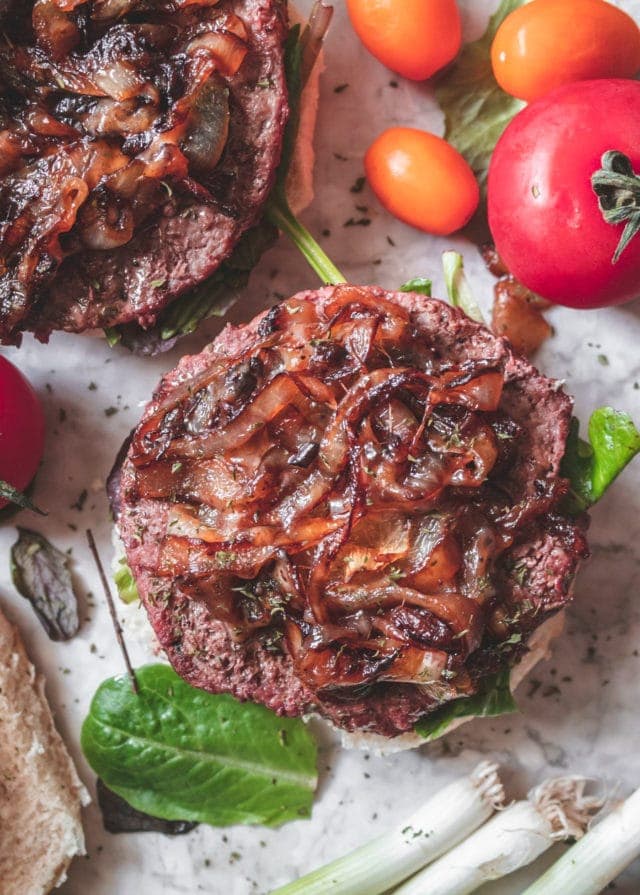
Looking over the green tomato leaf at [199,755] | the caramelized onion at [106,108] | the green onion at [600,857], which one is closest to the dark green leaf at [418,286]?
the caramelized onion at [106,108]

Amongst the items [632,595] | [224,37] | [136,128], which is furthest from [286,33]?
[632,595]

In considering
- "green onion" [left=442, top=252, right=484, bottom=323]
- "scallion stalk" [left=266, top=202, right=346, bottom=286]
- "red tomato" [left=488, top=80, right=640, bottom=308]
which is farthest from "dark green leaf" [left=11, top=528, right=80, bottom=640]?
"red tomato" [left=488, top=80, right=640, bottom=308]

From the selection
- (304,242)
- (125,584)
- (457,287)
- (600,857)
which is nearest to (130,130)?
(304,242)

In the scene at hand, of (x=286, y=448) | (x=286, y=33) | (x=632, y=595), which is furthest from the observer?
(x=632, y=595)

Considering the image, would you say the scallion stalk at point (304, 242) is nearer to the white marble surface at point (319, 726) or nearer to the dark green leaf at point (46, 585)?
the white marble surface at point (319, 726)

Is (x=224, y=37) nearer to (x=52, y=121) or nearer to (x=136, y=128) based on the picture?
(x=136, y=128)

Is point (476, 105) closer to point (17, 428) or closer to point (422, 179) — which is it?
point (422, 179)
